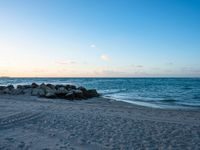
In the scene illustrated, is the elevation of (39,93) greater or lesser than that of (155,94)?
greater

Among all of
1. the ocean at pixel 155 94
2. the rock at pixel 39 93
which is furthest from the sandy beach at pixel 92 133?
the rock at pixel 39 93

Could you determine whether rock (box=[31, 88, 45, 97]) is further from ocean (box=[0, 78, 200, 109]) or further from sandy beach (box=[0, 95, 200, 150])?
sandy beach (box=[0, 95, 200, 150])

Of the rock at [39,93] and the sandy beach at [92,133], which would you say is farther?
the rock at [39,93]

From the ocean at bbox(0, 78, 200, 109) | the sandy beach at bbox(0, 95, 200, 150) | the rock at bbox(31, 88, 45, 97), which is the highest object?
the rock at bbox(31, 88, 45, 97)

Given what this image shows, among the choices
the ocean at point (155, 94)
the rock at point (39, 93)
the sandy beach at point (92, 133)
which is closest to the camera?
the sandy beach at point (92, 133)

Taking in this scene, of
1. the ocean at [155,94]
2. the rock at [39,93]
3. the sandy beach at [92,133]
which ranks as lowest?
the ocean at [155,94]

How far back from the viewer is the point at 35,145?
7082 mm

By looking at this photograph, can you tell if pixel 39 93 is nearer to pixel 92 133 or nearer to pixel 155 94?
pixel 155 94

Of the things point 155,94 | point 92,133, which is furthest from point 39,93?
point 92,133

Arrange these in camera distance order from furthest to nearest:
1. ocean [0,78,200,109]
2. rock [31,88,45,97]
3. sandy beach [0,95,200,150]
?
1. rock [31,88,45,97]
2. ocean [0,78,200,109]
3. sandy beach [0,95,200,150]

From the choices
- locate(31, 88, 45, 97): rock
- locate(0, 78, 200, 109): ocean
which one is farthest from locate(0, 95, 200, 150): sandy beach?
locate(31, 88, 45, 97): rock

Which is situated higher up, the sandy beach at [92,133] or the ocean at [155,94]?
the sandy beach at [92,133]

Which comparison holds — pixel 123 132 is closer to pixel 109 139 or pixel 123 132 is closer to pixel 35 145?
pixel 109 139

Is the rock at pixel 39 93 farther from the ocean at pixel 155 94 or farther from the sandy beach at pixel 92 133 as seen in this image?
the sandy beach at pixel 92 133
